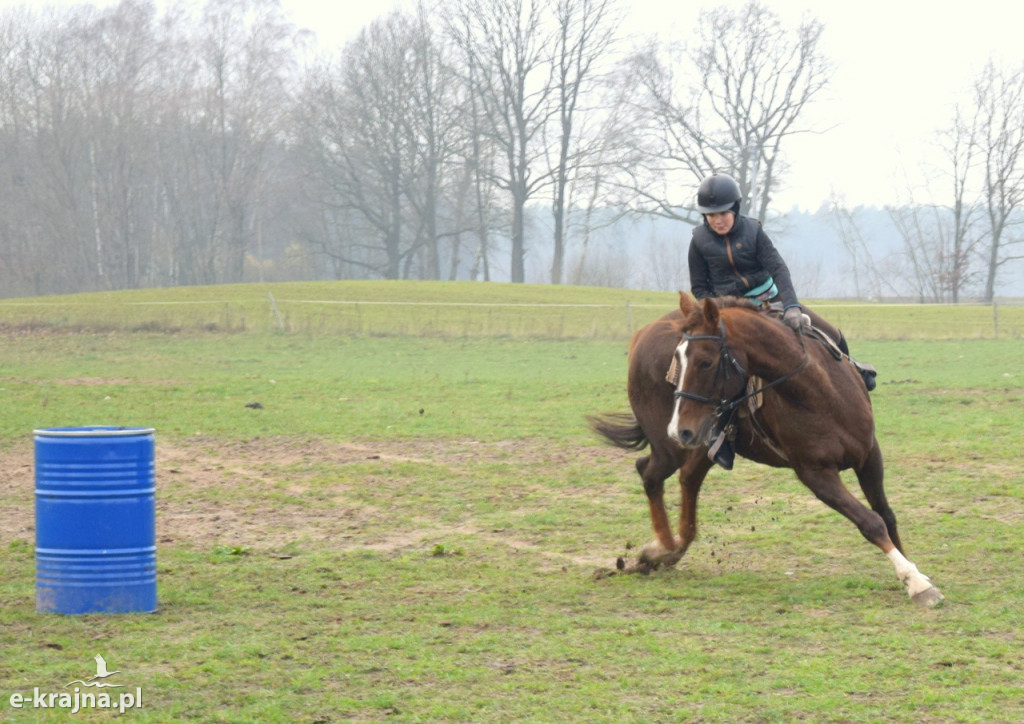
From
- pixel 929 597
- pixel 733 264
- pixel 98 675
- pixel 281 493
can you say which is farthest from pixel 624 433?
pixel 98 675

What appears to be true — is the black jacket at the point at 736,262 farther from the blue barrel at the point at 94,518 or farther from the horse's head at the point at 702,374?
the blue barrel at the point at 94,518

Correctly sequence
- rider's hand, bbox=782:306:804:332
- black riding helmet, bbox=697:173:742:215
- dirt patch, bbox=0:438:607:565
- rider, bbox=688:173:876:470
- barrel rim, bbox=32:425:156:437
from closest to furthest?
barrel rim, bbox=32:425:156:437, rider's hand, bbox=782:306:804:332, rider, bbox=688:173:876:470, black riding helmet, bbox=697:173:742:215, dirt patch, bbox=0:438:607:565

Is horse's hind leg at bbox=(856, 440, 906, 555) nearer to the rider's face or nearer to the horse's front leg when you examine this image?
the horse's front leg

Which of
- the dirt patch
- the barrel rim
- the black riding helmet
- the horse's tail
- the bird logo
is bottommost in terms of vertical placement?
the dirt patch

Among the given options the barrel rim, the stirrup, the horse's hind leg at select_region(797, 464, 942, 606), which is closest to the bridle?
the stirrup

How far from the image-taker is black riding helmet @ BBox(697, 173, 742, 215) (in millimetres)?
7031

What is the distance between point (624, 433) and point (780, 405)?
1741mm

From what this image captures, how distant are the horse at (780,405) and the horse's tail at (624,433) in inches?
37.1

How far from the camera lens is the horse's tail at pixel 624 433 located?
8.03 meters

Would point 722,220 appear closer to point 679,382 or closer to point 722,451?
point 679,382

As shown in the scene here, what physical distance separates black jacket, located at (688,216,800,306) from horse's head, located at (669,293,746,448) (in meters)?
0.81

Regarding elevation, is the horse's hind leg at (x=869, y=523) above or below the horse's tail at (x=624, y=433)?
below

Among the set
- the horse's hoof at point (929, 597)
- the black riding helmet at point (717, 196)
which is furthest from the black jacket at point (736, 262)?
the horse's hoof at point (929, 597)

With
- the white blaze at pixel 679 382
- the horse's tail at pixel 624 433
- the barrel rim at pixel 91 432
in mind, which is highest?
the white blaze at pixel 679 382
